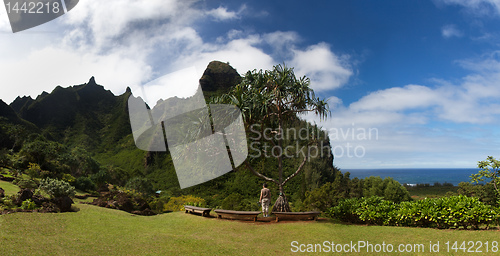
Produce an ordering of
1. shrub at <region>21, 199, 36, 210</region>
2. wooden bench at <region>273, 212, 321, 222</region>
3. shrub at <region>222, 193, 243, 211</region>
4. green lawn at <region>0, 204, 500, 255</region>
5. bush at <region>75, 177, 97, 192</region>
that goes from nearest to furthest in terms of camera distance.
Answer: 1. green lawn at <region>0, 204, 500, 255</region>
2. shrub at <region>21, 199, 36, 210</region>
3. wooden bench at <region>273, 212, 321, 222</region>
4. shrub at <region>222, 193, 243, 211</region>
5. bush at <region>75, 177, 97, 192</region>

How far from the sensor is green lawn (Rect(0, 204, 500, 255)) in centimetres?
599

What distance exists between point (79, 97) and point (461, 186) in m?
70.8

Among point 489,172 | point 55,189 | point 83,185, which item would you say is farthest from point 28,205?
point 489,172

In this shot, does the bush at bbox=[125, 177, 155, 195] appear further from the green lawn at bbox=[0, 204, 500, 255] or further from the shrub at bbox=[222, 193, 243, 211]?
the green lawn at bbox=[0, 204, 500, 255]

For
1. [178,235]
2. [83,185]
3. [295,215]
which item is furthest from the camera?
[83,185]

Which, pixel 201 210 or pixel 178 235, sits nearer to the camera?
pixel 178 235

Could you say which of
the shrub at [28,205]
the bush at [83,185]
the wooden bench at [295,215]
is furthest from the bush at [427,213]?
the bush at [83,185]

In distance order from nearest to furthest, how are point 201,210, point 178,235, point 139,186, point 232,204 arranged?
point 178,235
point 201,210
point 232,204
point 139,186

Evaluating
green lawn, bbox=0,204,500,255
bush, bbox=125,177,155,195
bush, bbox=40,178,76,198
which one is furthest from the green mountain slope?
bush, bbox=40,178,76,198

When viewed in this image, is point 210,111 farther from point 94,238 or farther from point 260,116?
point 94,238

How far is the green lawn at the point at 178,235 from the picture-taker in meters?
5.99

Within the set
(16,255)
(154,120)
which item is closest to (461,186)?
(16,255)

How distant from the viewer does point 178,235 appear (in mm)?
7461

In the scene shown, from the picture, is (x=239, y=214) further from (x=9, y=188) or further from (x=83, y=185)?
(x=83, y=185)
